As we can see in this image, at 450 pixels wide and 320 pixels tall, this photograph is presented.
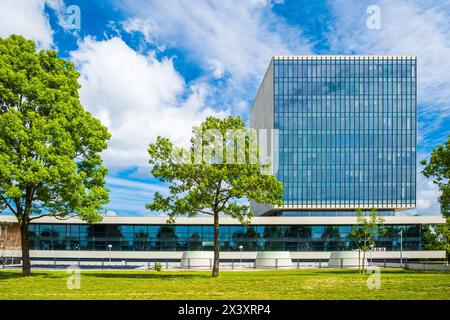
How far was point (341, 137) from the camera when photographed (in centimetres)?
9875

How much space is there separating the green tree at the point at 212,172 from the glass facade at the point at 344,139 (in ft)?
→ 205

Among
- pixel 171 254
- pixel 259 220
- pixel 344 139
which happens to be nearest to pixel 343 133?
pixel 344 139

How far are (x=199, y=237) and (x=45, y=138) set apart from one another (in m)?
55.8

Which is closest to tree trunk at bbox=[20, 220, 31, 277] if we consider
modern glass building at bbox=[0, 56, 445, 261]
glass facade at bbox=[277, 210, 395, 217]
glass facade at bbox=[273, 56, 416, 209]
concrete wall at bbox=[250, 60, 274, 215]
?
concrete wall at bbox=[250, 60, 274, 215]

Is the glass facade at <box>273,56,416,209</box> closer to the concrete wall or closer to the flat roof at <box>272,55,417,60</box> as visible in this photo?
the flat roof at <box>272,55,417,60</box>

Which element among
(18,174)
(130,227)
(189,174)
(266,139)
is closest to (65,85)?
(18,174)

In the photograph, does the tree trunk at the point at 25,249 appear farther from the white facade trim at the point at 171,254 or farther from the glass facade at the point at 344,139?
the glass facade at the point at 344,139

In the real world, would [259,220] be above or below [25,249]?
below

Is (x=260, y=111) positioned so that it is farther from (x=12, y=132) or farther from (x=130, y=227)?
(x=12, y=132)

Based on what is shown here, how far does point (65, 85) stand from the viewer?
3394 cm

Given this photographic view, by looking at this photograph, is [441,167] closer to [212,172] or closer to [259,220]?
[212,172]

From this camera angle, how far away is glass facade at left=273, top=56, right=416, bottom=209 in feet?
323

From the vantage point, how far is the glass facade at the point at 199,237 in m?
82.7

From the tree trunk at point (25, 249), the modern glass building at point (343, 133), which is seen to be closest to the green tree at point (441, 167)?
the tree trunk at point (25, 249)
